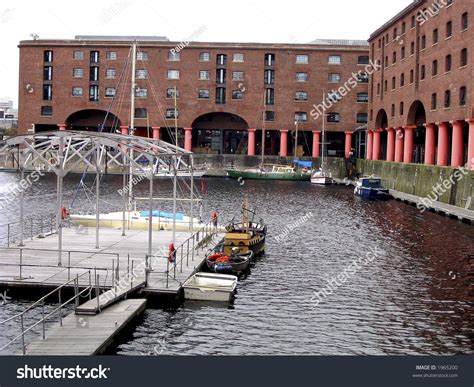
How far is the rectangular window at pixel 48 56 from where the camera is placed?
4063 inches

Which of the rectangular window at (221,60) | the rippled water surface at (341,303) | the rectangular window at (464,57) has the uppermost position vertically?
the rectangular window at (221,60)

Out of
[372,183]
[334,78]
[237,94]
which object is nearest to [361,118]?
[334,78]

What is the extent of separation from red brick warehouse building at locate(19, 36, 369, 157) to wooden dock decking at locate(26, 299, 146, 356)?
3184 inches

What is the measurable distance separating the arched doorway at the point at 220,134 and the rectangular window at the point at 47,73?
72.0 ft

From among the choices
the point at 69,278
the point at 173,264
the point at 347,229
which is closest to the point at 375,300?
the point at 173,264

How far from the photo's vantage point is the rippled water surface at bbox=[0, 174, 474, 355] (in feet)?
65.6

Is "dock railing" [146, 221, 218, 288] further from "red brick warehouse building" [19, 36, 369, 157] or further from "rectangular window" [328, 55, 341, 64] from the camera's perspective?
"rectangular window" [328, 55, 341, 64]

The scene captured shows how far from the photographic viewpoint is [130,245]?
1232 inches

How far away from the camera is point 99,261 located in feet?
89.1

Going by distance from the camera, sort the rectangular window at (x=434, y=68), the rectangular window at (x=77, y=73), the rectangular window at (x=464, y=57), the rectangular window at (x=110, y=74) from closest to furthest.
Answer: the rectangular window at (x=464, y=57)
the rectangular window at (x=434, y=68)
the rectangular window at (x=110, y=74)
the rectangular window at (x=77, y=73)

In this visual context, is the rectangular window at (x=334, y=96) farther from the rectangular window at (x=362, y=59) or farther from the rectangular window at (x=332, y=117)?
the rectangular window at (x=362, y=59)

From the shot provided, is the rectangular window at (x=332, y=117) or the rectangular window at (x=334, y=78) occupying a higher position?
the rectangular window at (x=334, y=78)

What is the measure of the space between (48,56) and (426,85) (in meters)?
58.6

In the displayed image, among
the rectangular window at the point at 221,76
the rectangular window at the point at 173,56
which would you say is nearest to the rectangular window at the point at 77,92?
the rectangular window at the point at 173,56
